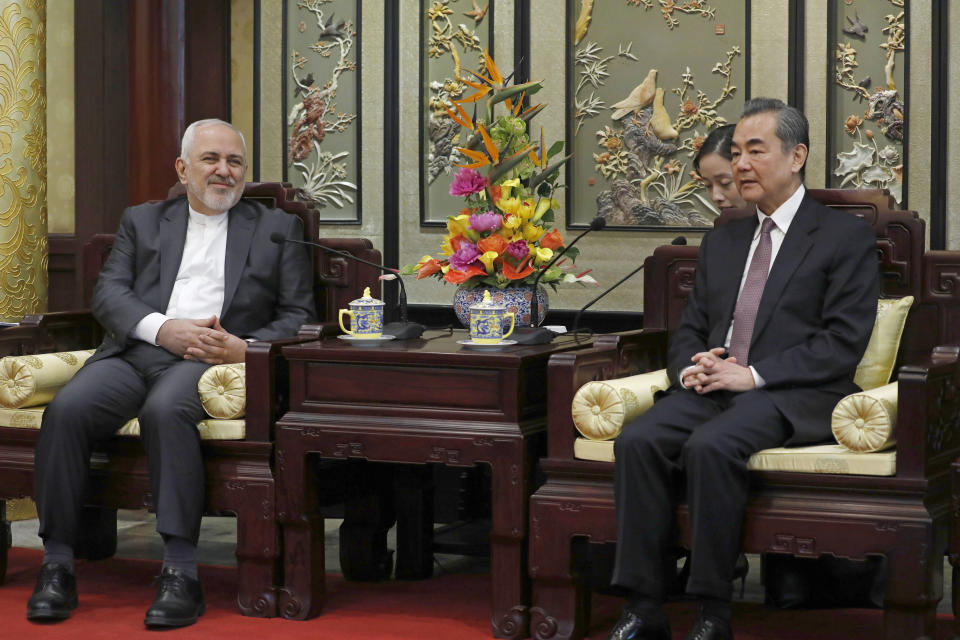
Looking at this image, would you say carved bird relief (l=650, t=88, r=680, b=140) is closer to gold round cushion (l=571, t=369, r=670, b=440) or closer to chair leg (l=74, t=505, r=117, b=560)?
gold round cushion (l=571, t=369, r=670, b=440)

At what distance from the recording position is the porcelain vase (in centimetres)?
334

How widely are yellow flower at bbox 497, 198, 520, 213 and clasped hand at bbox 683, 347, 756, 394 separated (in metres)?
0.65

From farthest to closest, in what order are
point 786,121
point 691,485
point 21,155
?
point 21,155
point 786,121
point 691,485

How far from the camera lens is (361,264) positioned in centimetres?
360

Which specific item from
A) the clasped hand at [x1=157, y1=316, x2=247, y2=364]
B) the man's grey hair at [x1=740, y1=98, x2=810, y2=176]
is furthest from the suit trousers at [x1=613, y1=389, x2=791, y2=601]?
the clasped hand at [x1=157, y1=316, x2=247, y2=364]

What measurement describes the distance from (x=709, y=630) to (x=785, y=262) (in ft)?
2.69

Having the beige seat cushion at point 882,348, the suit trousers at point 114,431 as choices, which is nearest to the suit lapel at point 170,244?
the suit trousers at point 114,431

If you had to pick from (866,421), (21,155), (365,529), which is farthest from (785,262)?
(21,155)

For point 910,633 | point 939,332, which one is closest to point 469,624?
point 910,633

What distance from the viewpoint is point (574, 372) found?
2.89 m

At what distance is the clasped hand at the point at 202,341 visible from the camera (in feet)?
10.9

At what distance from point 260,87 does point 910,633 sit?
3674 mm

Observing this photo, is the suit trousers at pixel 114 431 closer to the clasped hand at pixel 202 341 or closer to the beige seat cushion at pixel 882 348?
the clasped hand at pixel 202 341

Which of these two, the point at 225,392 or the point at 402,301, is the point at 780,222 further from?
the point at 225,392
